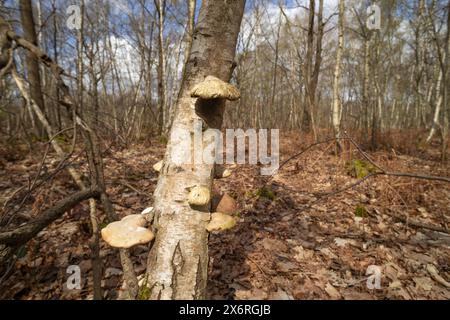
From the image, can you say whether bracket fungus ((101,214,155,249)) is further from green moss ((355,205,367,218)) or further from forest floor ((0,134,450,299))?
green moss ((355,205,367,218))

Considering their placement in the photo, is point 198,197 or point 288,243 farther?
point 288,243

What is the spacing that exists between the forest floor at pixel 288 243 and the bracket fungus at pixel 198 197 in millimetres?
944

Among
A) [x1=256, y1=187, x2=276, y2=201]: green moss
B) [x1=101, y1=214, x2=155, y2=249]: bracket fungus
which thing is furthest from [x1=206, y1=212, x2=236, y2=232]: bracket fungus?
[x1=256, y1=187, x2=276, y2=201]: green moss

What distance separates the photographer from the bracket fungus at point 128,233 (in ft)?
3.96

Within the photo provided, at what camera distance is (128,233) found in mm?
1234

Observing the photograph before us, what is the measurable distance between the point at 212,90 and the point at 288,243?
272 centimetres

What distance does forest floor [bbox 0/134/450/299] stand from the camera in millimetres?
2436

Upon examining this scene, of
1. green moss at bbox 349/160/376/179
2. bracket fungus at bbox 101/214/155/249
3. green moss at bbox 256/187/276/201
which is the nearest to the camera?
bracket fungus at bbox 101/214/155/249

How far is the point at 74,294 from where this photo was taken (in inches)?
91.0

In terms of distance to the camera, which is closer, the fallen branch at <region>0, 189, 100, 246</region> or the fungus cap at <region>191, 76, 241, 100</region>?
the fungus cap at <region>191, 76, 241, 100</region>

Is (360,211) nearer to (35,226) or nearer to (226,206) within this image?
(226,206)

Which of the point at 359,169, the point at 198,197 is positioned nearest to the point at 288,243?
the point at 198,197

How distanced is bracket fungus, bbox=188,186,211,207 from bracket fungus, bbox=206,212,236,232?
16cm

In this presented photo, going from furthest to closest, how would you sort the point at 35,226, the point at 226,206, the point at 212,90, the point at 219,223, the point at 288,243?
the point at 288,243
the point at 226,206
the point at 35,226
the point at 219,223
the point at 212,90
